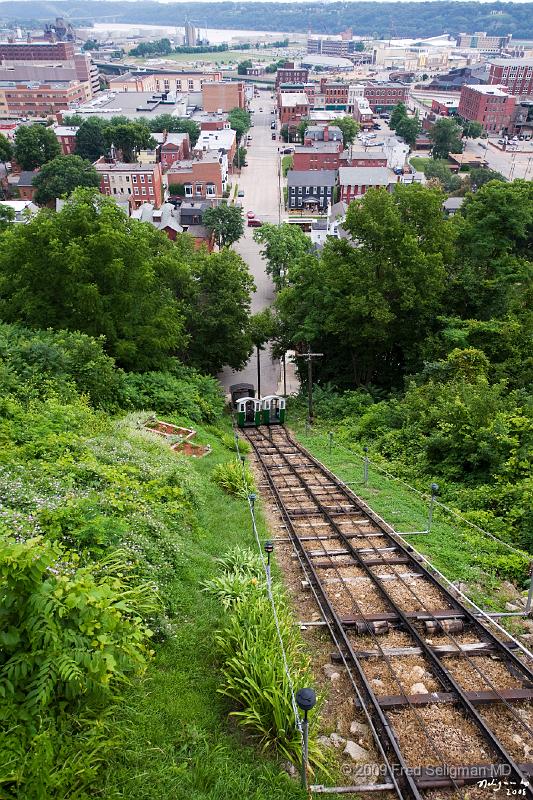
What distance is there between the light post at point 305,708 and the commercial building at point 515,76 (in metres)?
182

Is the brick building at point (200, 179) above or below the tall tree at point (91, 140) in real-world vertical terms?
below

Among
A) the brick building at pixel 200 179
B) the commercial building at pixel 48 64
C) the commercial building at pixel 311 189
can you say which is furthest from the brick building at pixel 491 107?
the commercial building at pixel 48 64

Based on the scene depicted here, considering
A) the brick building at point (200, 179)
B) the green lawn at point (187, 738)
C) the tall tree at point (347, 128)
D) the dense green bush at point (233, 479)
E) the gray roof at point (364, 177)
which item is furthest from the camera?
the tall tree at point (347, 128)

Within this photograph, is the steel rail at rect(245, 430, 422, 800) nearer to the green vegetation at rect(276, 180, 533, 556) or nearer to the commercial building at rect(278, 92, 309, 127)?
the green vegetation at rect(276, 180, 533, 556)

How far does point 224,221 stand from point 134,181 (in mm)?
17830

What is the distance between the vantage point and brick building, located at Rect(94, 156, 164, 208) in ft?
229

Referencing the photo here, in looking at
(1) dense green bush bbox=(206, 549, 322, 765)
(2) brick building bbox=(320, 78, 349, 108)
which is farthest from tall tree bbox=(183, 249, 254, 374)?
(2) brick building bbox=(320, 78, 349, 108)

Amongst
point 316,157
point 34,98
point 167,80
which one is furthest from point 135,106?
point 316,157

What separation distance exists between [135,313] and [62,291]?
295cm

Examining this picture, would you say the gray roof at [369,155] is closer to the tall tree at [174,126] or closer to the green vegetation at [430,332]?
the tall tree at [174,126]

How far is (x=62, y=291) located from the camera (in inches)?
800

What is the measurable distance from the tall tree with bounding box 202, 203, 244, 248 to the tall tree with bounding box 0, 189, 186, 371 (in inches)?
1559

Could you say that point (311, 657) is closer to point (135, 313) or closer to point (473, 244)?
point (135, 313)

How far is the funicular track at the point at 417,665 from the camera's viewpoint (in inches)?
240
